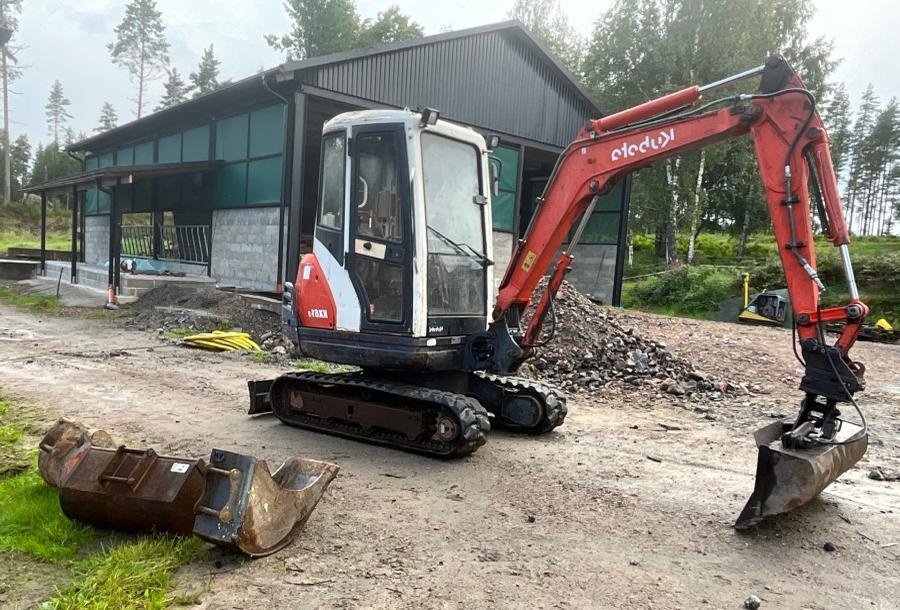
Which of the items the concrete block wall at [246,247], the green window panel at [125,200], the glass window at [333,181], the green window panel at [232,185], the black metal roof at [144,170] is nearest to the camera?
the glass window at [333,181]

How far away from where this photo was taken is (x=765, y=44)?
78.4 ft

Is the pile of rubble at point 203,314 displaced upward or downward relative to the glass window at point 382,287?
downward

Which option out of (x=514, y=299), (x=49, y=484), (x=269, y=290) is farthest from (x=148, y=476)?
(x=269, y=290)

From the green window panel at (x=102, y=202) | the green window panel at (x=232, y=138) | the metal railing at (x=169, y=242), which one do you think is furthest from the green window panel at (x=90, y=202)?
the green window panel at (x=232, y=138)

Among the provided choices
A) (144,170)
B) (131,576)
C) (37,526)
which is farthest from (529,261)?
(144,170)

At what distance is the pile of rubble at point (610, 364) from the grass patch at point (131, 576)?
5.73 m

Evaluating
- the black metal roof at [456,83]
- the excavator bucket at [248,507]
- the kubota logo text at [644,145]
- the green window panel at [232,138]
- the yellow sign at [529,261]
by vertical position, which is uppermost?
the black metal roof at [456,83]

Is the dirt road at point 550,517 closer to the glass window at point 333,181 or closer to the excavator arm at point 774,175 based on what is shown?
the excavator arm at point 774,175

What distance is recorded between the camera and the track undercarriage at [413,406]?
16.3ft

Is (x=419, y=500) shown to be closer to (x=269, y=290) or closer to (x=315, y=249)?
(x=315, y=249)

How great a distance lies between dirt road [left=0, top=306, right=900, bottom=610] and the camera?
3.06 m

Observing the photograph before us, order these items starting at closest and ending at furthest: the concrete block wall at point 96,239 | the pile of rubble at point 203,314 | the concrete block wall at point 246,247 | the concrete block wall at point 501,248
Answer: the pile of rubble at point 203,314
the concrete block wall at point 246,247
the concrete block wall at point 501,248
the concrete block wall at point 96,239

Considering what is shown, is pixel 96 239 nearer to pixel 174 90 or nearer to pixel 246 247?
pixel 246 247

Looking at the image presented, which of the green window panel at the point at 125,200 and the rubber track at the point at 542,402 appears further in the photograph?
the green window panel at the point at 125,200
